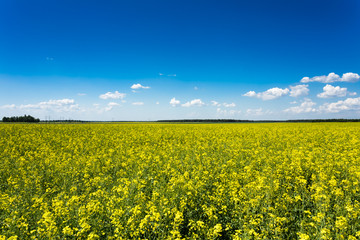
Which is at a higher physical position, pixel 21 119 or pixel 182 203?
pixel 21 119

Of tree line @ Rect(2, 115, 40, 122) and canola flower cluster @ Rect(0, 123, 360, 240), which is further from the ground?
tree line @ Rect(2, 115, 40, 122)

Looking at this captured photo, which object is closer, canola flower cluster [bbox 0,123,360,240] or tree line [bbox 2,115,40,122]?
canola flower cluster [bbox 0,123,360,240]

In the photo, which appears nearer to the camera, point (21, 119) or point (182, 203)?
point (182, 203)

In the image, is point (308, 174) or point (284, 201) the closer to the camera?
point (284, 201)

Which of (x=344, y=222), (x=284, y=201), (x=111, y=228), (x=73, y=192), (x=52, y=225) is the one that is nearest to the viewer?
(x=344, y=222)

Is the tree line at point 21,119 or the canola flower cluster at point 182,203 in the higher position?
the tree line at point 21,119

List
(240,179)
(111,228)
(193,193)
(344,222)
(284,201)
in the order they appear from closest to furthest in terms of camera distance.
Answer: (344,222), (111,228), (284,201), (193,193), (240,179)

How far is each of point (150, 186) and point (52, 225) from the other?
3349mm

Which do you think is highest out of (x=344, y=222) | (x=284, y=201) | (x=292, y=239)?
(x=344, y=222)

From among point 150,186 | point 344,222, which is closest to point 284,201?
point 344,222

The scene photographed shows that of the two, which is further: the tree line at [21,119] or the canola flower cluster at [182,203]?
the tree line at [21,119]

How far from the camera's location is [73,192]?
6461mm

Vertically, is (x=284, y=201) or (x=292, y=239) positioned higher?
(x=284, y=201)

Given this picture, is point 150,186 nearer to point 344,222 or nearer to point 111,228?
point 111,228
